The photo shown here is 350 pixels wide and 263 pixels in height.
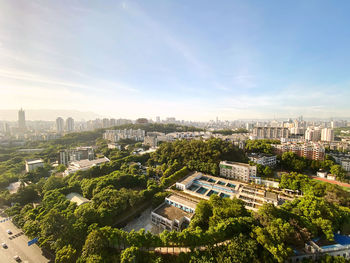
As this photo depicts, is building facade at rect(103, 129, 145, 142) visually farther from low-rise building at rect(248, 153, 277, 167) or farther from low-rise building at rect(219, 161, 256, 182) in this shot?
low-rise building at rect(248, 153, 277, 167)

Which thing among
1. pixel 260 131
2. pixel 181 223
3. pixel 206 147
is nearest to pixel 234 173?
pixel 206 147

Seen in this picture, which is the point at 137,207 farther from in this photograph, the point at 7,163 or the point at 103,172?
the point at 7,163

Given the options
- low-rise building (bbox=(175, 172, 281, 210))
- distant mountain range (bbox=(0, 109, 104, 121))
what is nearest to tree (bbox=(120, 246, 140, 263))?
low-rise building (bbox=(175, 172, 281, 210))

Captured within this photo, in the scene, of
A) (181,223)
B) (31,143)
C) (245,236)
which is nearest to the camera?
(245,236)

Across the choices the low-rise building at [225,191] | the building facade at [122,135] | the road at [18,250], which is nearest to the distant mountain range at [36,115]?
the building facade at [122,135]

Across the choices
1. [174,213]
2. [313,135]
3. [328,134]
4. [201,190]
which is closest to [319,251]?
[174,213]
